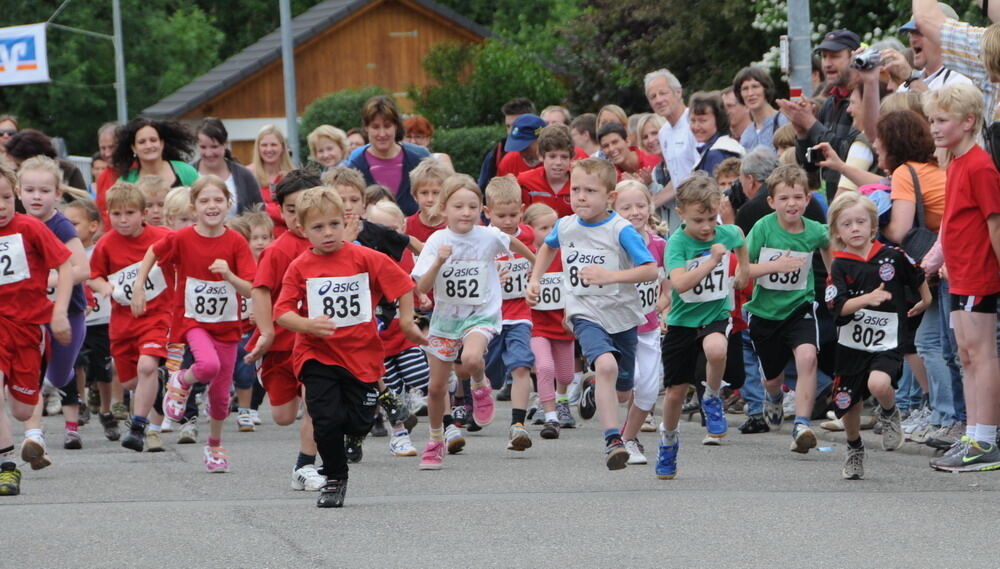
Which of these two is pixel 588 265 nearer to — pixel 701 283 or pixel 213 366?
pixel 701 283

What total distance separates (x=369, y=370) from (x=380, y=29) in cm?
5271

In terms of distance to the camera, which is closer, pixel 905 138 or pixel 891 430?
pixel 891 430

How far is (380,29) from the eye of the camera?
60625mm

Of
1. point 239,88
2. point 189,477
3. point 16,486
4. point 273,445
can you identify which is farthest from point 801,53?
point 239,88

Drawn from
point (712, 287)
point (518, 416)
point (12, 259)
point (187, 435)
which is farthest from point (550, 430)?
point (12, 259)

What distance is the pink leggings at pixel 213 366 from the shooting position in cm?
1087

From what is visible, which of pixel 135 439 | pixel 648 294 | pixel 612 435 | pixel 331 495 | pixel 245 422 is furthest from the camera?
pixel 245 422

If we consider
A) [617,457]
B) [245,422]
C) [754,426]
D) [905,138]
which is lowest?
[245,422]

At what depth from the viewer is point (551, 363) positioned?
11969 mm

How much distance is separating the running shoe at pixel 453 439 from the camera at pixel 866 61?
348 centimetres

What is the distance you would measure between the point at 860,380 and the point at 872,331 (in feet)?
1.25

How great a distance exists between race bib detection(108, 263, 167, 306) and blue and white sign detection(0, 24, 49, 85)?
1228 inches

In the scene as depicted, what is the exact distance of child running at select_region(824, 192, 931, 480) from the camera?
973cm

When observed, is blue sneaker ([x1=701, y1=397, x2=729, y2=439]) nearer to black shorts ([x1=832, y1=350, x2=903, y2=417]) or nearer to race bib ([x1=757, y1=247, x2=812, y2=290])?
race bib ([x1=757, y1=247, x2=812, y2=290])
